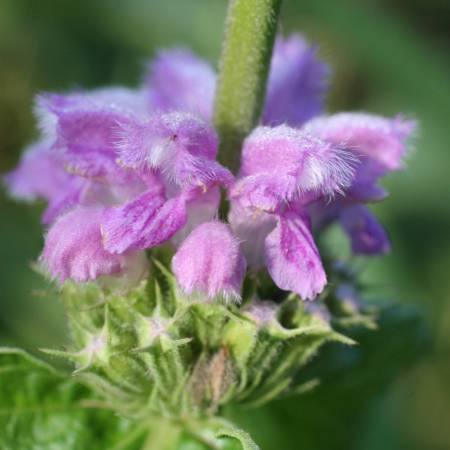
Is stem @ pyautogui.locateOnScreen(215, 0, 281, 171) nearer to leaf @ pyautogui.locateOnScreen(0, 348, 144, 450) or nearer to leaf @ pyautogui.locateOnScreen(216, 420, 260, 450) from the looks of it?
leaf @ pyautogui.locateOnScreen(216, 420, 260, 450)

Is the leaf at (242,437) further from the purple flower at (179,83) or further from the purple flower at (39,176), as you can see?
the purple flower at (179,83)

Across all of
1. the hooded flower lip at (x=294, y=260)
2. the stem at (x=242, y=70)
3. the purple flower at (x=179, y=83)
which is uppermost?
the purple flower at (x=179, y=83)

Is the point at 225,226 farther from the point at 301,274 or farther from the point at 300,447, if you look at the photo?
the point at 300,447

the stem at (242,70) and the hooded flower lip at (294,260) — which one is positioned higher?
the stem at (242,70)

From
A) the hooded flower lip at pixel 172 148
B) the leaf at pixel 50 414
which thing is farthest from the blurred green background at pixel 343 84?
the hooded flower lip at pixel 172 148

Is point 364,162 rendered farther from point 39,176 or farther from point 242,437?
point 39,176

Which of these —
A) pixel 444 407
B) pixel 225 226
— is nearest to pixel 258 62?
pixel 225 226

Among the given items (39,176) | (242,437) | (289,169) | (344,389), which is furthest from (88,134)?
(344,389)

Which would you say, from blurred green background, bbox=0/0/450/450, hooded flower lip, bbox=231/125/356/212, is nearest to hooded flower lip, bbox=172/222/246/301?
hooded flower lip, bbox=231/125/356/212
